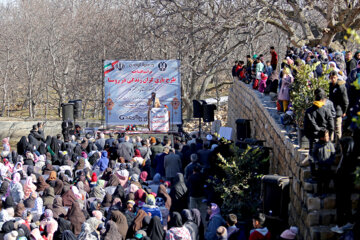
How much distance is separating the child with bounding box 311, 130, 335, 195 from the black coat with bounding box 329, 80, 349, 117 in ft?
3.58

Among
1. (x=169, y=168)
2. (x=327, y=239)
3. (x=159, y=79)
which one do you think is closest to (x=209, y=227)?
(x=327, y=239)

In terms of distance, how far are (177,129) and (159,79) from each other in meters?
2.11

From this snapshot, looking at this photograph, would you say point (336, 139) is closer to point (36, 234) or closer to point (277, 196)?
point (277, 196)

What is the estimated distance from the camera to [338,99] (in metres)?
9.25

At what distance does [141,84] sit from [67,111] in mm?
3038

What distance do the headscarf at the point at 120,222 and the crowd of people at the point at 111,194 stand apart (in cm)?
2

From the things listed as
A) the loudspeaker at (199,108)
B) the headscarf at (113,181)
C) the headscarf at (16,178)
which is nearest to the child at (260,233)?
the headscarf at (113,181)

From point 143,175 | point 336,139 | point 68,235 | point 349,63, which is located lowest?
point 68,235

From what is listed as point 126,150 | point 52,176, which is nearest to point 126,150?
point 126,150

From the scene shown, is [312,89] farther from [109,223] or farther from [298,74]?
[109,223]

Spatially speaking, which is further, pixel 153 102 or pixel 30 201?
pixel 153 102

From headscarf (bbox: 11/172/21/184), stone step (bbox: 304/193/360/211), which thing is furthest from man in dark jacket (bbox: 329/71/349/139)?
headscarf (bbox: 11/172/21/184)

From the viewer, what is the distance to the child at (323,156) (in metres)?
7.99

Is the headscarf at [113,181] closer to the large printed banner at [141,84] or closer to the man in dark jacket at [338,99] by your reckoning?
the man in dark jacket at [338,99]
